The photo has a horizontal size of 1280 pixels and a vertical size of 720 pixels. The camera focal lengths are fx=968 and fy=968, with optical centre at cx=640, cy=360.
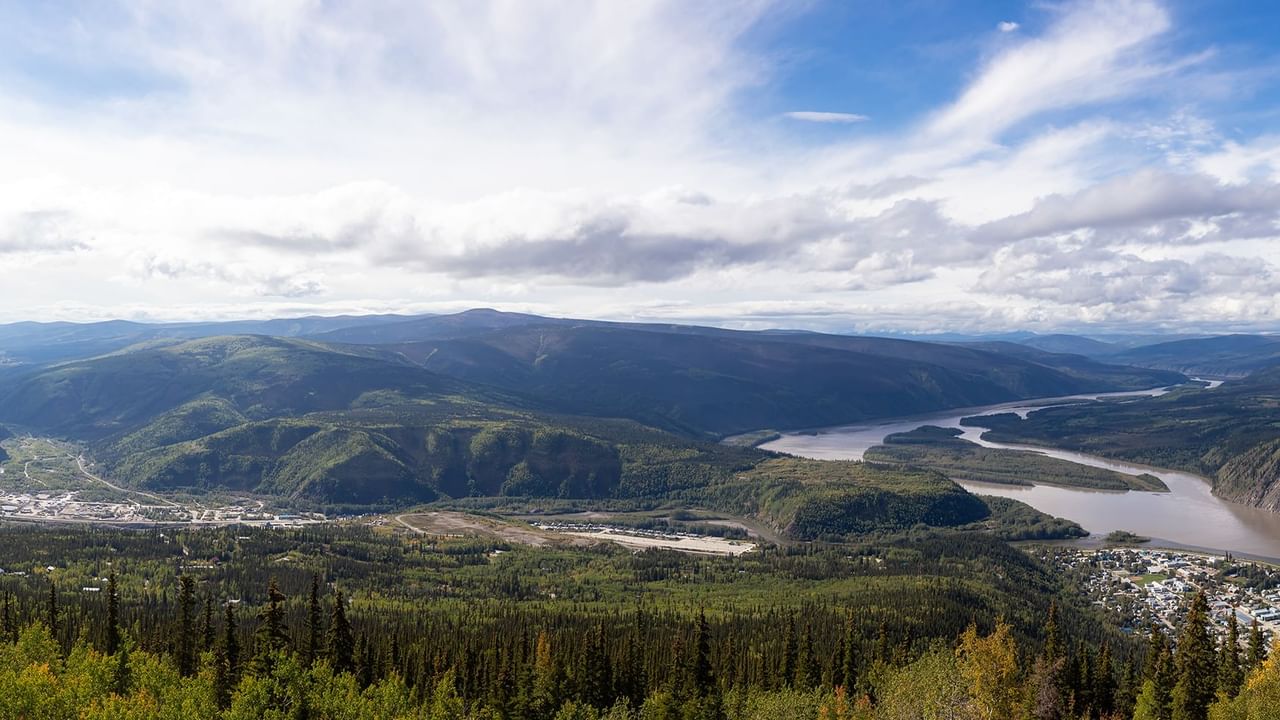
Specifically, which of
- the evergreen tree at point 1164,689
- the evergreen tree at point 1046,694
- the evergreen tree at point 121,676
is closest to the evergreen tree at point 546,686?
the evergreen tree at point 121,676

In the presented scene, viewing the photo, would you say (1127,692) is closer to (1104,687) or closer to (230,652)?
(1104,687)

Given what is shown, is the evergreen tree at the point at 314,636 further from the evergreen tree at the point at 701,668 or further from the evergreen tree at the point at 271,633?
the evergreen tree at the point at 701,668

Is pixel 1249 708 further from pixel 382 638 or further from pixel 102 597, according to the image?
pixel 102 597

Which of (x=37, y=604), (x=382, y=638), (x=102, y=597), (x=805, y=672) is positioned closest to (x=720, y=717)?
(x=805, y=672)

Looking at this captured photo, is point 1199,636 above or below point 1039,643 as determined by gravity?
above

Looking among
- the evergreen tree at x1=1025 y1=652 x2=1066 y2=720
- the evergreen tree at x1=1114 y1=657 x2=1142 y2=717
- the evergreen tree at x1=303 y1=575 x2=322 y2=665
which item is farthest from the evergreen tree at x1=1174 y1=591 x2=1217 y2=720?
the evergreen tree at x1=303 y1=575 x2=322 y2=665

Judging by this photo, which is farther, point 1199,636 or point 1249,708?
point 1199,636
